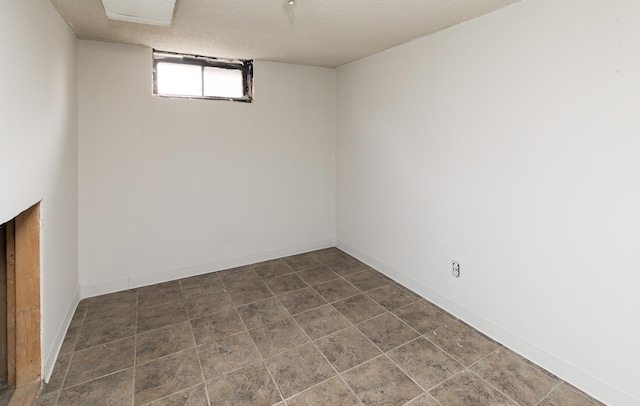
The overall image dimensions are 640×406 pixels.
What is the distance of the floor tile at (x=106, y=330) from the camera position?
2.31 meters

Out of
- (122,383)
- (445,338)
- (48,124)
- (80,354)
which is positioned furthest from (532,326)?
(48,124)

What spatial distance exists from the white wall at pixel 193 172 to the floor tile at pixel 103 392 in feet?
4.37

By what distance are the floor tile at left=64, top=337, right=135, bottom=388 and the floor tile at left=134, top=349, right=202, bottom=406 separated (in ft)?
0.53

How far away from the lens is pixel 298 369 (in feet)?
6.68

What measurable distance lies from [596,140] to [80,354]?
3.37m

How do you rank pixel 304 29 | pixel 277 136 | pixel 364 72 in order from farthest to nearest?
pixel 277 136 < pixel 364 72 < pixel 304 29

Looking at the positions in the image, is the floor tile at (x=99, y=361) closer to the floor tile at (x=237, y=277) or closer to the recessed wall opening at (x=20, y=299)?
the recessed wall opening at (x=20, y=299)

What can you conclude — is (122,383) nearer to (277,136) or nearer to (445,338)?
(445,338)

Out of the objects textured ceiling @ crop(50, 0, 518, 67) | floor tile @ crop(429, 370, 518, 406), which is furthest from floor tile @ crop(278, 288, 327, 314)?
textured ceiling @ crop(50, 0, 518, 67)

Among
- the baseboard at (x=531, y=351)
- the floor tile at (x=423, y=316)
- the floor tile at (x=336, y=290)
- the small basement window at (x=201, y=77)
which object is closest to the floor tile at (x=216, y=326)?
the floor tile at (x=336, y=290)

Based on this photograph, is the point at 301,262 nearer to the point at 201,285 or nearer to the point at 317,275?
the point at 317,275

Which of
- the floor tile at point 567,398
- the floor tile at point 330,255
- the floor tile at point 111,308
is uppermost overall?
the floor tile at point 330,255

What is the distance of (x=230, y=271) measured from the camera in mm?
3545

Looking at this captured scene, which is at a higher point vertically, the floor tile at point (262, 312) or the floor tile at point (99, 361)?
the floor tile at point (262, 312)
